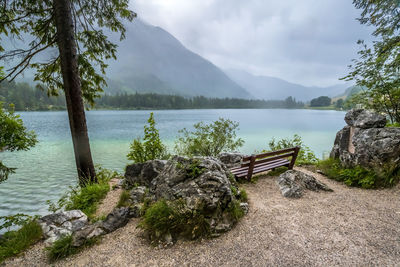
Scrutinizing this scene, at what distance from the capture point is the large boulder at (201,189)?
11.0 ft

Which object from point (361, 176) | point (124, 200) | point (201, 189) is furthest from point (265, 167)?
point (124, 200)

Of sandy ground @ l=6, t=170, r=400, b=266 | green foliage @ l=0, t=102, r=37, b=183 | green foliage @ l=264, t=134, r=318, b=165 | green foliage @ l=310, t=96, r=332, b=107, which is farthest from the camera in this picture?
green foliage @ l=310, t=96, r=332, b=107

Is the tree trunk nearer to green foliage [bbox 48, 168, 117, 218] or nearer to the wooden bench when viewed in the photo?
green foliage [bbox 48, 168, 117, 218]

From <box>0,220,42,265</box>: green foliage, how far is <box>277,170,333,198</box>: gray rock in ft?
19.1

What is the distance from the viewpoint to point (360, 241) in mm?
3029

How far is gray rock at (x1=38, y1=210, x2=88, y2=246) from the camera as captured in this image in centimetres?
344

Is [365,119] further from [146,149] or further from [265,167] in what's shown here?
[146,149]

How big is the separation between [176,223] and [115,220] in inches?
57.9

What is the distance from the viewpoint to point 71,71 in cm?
543

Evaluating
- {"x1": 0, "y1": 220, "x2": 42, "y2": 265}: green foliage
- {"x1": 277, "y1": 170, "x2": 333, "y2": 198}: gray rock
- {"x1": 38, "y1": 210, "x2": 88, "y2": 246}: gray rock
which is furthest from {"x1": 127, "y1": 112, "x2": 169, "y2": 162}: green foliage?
{"x1": 277, "y1": 170, "x2": 333, "y2": 198}: gray rock

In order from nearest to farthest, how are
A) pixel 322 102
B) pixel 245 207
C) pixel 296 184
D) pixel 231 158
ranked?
pixel 245 207, pixel 296 184, pixel 231 158, pixel 322 102

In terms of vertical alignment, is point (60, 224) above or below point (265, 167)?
below

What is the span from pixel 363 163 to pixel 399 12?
6.47 m

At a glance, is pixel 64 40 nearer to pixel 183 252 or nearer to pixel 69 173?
pixel 183 252
